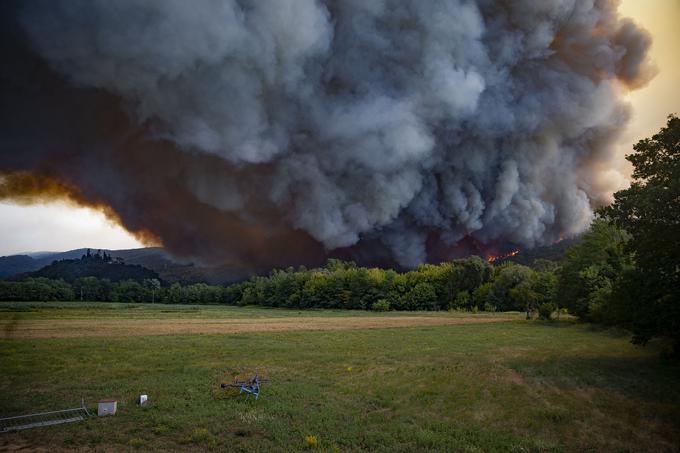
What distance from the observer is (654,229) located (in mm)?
16828

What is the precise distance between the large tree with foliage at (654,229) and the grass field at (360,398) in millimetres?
2973

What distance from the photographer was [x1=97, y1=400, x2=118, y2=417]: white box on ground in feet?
43.0

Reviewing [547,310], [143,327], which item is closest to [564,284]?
[547,310]

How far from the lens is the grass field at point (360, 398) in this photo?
11.0 metres

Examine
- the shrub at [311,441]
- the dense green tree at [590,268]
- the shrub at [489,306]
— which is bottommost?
the shrub at [489,306]

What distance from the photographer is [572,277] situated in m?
49.8

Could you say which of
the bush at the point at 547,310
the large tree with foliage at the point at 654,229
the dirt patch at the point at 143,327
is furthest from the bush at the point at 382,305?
the large tree with foliage at the point at 654,229

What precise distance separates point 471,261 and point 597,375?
92.0 meters

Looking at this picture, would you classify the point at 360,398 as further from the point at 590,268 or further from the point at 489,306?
the point at 489,306

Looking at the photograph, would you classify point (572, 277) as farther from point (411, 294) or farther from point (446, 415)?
point (411, 294)

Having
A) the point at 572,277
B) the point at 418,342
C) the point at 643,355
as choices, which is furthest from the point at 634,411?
the point at 572,277

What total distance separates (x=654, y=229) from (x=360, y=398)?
13916mm

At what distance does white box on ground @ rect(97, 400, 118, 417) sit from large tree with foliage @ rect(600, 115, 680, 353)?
21.0 meters

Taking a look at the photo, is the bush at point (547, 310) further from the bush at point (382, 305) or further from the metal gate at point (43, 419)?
the metal gate at point (43, 419)
